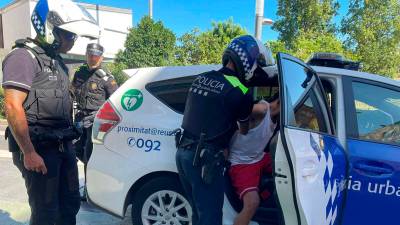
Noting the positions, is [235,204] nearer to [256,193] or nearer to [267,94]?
[256,193]

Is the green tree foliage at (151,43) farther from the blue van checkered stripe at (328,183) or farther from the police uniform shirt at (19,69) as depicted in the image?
the blue van checkered stripe at (328,183)

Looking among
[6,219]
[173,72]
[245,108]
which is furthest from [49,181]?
[6,219]

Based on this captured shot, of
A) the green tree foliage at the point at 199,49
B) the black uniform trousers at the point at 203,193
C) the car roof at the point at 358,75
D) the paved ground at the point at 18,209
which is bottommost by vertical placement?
the paved ground at the point at 18,209

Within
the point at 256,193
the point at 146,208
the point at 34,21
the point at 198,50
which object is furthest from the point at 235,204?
the point at 198,50

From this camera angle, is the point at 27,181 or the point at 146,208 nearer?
the point at 27,181

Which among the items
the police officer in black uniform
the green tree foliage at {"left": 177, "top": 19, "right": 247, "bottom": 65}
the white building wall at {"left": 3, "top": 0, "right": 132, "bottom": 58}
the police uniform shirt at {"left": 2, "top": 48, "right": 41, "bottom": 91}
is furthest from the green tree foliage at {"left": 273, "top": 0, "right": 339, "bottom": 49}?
the police uniform shirt at {"left": 2, "top": 48, "right": 41, "bottom": 91}

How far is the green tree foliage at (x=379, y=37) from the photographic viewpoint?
1507 cm

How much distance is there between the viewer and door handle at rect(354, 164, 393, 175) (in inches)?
92.6

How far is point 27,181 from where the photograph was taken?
7.59 feet

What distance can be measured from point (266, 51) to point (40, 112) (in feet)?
5.07

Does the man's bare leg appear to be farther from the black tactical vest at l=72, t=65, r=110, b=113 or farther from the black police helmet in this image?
the black tactical vest at l=72, t=65, r=110, b=113

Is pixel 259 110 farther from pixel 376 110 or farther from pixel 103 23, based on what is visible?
pixel 103 23

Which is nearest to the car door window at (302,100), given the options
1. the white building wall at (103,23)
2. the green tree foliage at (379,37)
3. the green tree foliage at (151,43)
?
the green tree foliage at (379,37)

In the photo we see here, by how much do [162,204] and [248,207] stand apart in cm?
73
